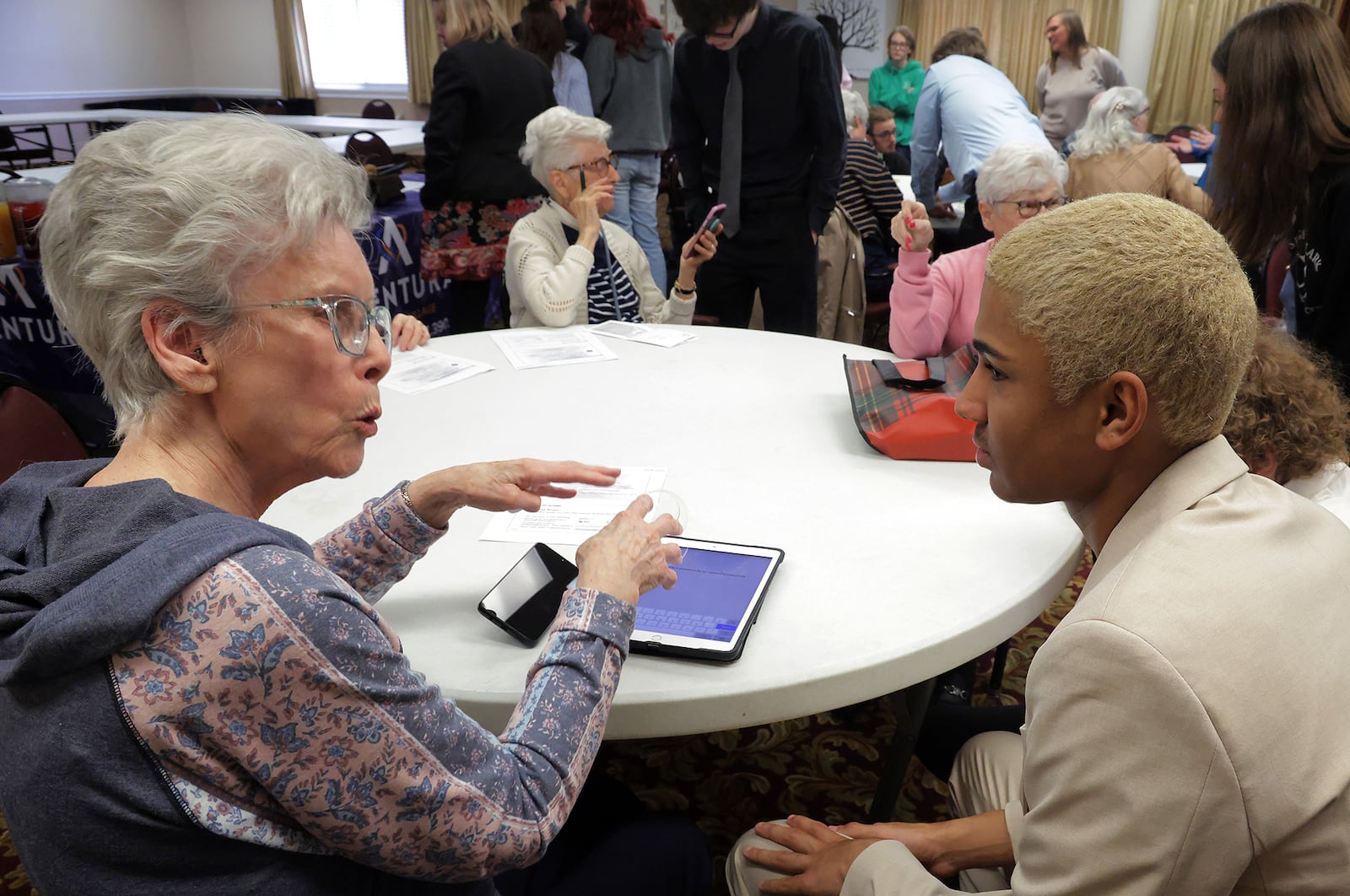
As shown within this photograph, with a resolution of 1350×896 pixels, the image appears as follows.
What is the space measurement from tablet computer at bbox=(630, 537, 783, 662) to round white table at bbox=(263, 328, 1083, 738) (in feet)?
0.07

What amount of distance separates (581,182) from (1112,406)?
219 centimetres

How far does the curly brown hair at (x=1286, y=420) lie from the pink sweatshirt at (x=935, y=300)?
947 mm

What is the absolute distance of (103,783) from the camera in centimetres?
70

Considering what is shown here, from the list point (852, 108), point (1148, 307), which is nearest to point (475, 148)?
point (852, 108)

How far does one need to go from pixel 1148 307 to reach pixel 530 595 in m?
0.78

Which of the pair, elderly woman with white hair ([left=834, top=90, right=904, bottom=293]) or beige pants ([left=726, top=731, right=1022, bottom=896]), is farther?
elderly woman with white hair ([left=834, top=90, right=904, bottom=293])

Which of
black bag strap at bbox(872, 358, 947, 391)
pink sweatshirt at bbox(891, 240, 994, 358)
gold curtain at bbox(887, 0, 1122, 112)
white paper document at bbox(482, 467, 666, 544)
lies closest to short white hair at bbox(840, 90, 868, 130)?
pink sweatshirt at bbox(891, 240, 994, 358)

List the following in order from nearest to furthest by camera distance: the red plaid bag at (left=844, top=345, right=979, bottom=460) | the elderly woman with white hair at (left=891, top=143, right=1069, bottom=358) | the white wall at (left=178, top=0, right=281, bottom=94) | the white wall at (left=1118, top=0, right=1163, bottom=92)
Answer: the red plaid bag at (left=844, top=345, right=979, bottom=460) < the elderly woman with white hair at (left=891, top=143, right=1069, bottom=358) < the white wall at (left=1118, top=0, right=1163, bottom=92) < the white wall at (left=178, top=0, right=281, bottom=94)

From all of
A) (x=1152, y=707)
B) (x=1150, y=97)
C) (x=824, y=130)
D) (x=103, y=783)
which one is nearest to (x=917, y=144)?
(x=824, y=130)

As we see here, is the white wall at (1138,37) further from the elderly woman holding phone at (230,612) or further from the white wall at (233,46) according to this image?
the elderly woman holding phone at (230,612)

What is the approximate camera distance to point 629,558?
109 centimetres

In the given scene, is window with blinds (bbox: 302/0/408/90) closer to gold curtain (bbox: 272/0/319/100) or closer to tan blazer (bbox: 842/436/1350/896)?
gold curtain (bbox: 272/0/319/100)

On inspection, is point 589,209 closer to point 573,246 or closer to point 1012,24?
point 573,246

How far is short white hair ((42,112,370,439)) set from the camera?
0.83 metres
